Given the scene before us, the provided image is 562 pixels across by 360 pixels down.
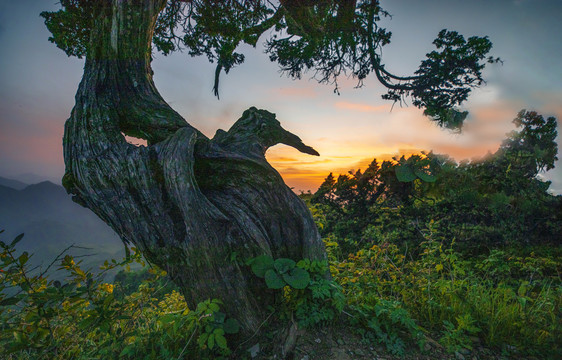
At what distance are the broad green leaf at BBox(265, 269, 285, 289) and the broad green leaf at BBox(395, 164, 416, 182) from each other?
453 cm

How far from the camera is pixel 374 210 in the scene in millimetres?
5824

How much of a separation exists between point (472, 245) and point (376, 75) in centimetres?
411

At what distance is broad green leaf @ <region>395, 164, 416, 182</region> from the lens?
5.64 m

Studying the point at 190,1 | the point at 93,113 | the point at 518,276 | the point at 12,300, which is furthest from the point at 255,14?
the point at 518,276

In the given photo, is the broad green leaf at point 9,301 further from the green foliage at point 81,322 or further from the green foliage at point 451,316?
the green foliage at point 451,316

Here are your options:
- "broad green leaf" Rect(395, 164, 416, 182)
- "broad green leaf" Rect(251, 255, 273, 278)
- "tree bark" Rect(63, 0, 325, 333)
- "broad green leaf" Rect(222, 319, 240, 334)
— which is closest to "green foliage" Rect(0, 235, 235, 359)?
"broad green leaf" Rect(222, 319, 240, 334)

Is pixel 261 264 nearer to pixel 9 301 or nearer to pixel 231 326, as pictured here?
pixel 231 326

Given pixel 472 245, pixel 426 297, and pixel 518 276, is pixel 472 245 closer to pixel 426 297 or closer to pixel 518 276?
pixel 518 276

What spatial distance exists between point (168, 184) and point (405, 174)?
5.20 m

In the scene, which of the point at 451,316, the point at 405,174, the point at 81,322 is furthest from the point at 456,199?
the point at 81,322

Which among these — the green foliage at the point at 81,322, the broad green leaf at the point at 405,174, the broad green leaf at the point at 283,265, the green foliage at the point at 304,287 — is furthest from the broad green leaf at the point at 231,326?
the broad green leaf at the point at 405,174

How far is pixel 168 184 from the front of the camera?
241cm

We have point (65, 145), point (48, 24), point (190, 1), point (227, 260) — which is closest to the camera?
point (227, 260)

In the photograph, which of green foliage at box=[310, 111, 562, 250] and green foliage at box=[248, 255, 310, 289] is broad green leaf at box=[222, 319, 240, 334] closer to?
green foliage at box=[248, 255, 310, 289]
